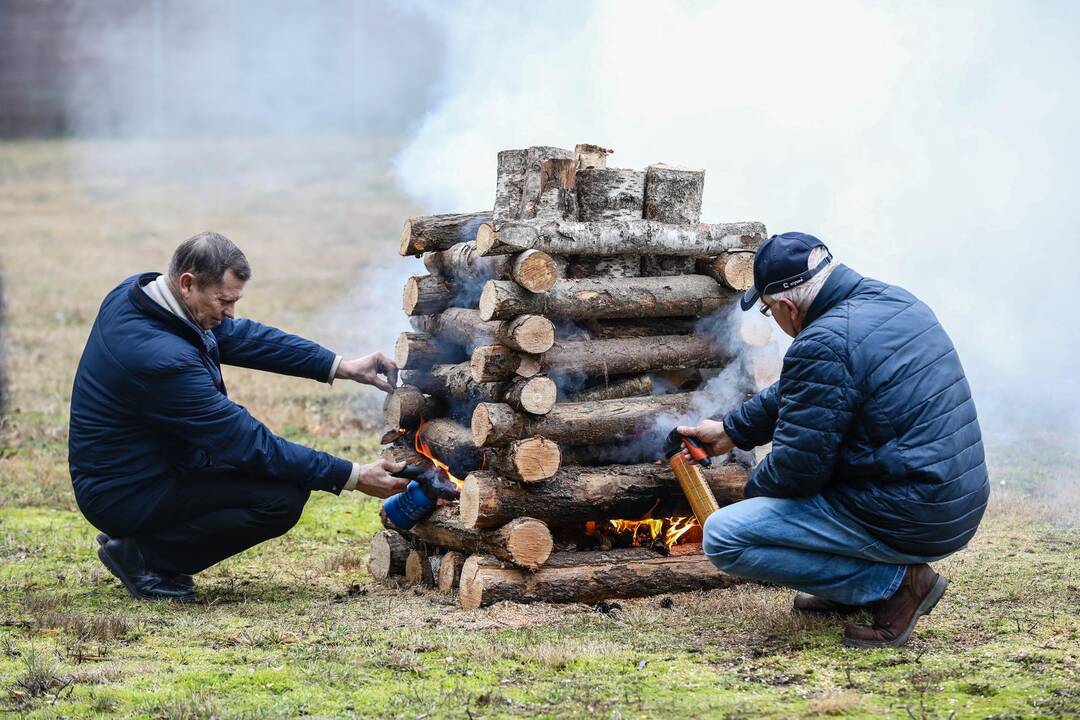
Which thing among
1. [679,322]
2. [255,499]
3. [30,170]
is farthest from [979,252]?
[30,170]

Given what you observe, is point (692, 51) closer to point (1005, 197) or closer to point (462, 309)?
point (1005, 197)

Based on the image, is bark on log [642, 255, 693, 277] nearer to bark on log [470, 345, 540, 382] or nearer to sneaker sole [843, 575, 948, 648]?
bark on log [470, 345, 540, 382]

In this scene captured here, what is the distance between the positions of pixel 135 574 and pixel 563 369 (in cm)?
263

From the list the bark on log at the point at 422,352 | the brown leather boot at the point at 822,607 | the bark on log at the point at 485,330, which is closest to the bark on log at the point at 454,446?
the bark on log at the point at 422,352

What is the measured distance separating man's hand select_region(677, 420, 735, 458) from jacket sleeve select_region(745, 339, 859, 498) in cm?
85

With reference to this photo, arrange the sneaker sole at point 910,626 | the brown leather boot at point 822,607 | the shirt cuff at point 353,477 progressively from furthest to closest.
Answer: the shirt cuff at point 353,477 → the brown leather boot at point 822,607 → the sneaker sole at point 910,626

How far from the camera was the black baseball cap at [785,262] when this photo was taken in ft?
17.3

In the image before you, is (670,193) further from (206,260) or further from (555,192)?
(206,260)

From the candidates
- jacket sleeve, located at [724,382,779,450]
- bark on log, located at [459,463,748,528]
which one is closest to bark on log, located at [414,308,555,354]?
bark on log, located at [459,463,748,528]

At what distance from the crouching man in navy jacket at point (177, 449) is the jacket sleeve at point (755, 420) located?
1.81 m

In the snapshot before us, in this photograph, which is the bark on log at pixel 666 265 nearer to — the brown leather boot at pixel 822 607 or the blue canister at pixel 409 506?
the blue canister at pixel 409 506

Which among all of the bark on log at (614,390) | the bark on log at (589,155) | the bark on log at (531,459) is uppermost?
the bark on log at (589,155)

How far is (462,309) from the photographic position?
698 centimetres

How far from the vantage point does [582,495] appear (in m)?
6.40
